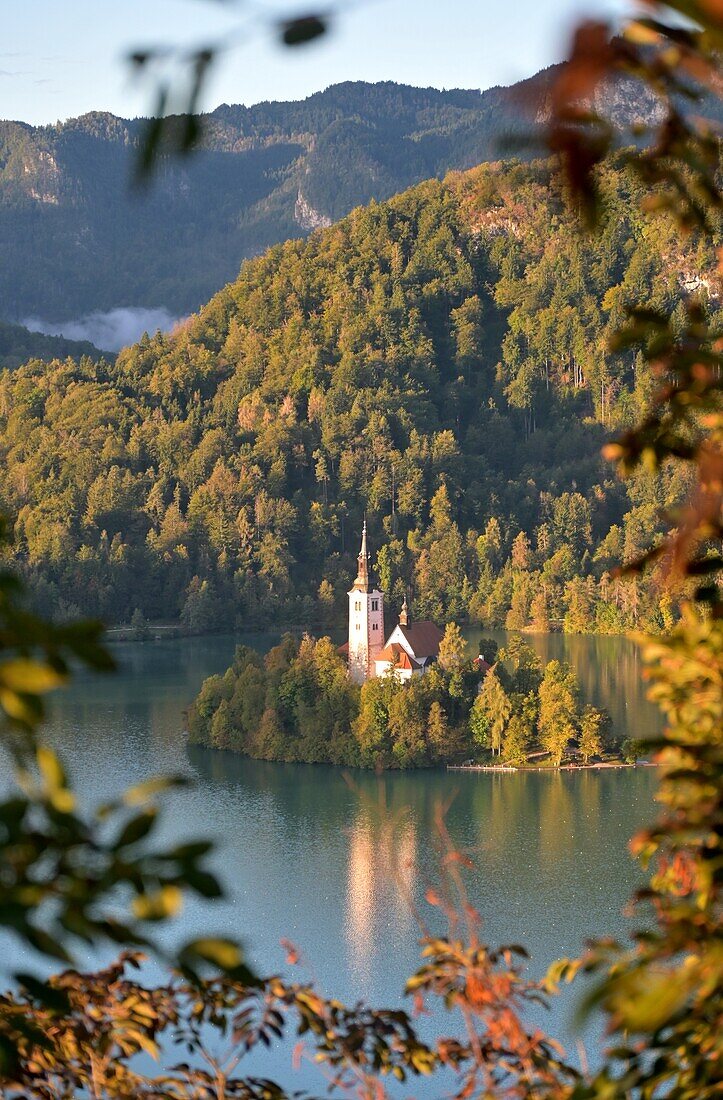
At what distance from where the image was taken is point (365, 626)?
787 inches

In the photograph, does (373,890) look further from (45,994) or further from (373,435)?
(373,435)

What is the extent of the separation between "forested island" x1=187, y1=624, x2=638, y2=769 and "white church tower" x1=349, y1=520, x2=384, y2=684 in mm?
1234

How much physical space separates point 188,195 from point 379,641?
46916 mm

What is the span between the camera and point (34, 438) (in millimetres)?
34250

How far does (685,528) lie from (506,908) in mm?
10783

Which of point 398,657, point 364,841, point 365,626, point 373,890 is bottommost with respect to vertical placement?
point 373,890

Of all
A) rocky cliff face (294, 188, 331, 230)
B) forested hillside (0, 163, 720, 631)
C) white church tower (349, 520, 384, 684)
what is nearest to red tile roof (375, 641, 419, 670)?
white church tower (349, 520, 384, 684)

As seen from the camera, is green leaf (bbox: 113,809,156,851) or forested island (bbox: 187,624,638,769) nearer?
green leaf (bbox: 113,809,156,851)

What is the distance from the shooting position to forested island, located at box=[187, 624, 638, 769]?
17.1m

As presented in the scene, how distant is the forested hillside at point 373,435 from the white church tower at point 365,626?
24.2 feet

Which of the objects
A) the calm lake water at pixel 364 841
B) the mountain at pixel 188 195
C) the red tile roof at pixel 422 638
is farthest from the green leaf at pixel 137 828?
the mountain at pixel 188 195

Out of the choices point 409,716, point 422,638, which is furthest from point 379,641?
point 409,716

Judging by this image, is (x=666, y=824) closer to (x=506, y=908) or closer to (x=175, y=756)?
(x=506, y=908)

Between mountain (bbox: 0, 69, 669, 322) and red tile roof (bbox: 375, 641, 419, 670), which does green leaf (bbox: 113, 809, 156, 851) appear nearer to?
red tile roof (bbox: 375, 641, 419, 670)
